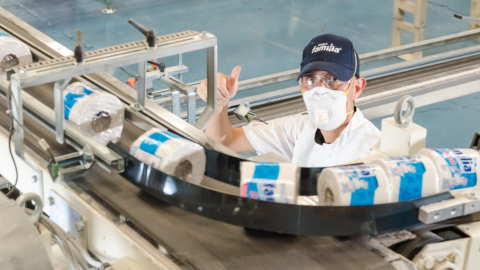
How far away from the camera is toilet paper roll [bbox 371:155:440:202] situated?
1297 mm

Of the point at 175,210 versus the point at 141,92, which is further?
the point at 141,92

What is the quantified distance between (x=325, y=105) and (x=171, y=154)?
2.38 ft

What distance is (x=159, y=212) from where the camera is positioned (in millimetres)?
1380

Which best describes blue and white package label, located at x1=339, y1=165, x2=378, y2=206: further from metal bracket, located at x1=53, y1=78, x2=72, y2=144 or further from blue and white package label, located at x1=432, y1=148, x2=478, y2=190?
metal bracket, located at x1=53, y1=78, x2=72, y2=144

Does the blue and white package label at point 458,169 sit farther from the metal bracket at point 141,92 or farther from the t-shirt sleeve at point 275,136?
the t-shirt sleeve at point 275,136

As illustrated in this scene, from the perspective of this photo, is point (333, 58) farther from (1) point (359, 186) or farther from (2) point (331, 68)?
(1) point (359, 186)

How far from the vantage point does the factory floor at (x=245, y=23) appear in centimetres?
470

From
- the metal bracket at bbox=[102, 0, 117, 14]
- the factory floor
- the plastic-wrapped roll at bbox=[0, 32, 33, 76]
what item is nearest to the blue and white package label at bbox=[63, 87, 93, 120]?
the plastic-wrapped roll at bbox=[0, 32, 33, 76]

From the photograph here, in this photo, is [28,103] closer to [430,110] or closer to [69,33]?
[430,110]

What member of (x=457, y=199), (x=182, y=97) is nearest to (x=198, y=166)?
(x=457, y=199)

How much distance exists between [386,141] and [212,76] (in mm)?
407

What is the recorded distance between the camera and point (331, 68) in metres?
1.99

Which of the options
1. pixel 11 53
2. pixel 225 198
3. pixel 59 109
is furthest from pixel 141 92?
pixel 225 198

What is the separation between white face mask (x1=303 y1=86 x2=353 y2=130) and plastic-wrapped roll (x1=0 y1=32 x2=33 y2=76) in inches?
29.5
